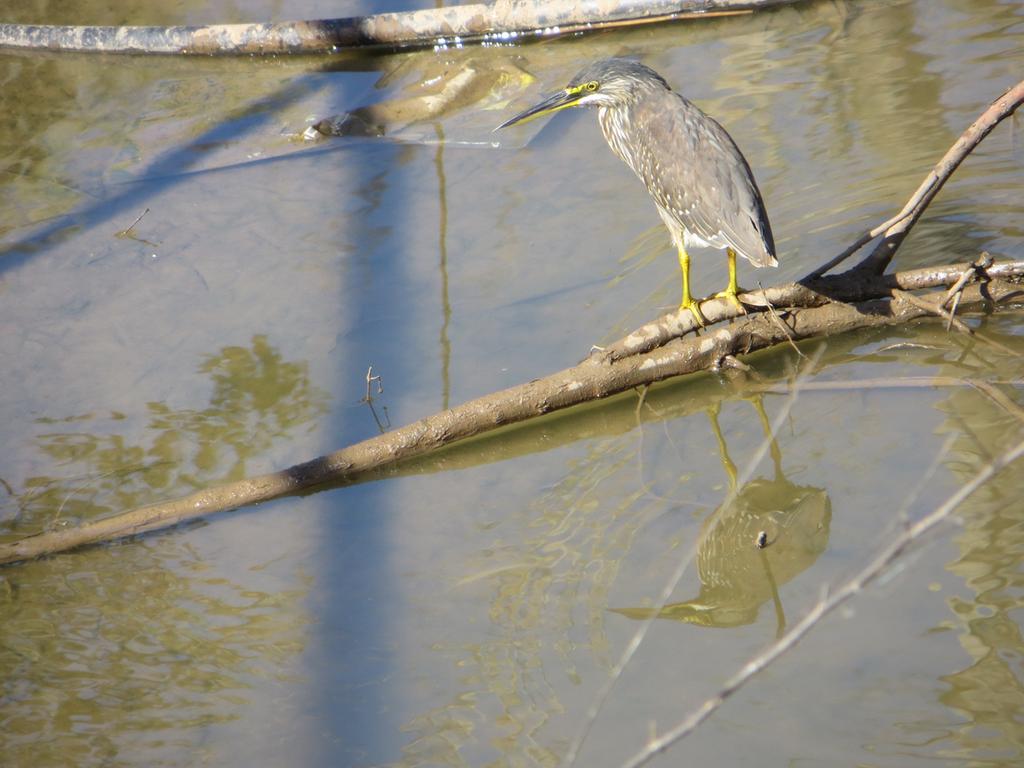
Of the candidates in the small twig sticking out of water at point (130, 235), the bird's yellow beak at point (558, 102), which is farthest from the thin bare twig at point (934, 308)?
the small twig sticking out of water at point (130, 235)

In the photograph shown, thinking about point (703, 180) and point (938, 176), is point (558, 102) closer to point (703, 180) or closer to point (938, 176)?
point (703, 180)

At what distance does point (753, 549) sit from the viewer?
320 cm

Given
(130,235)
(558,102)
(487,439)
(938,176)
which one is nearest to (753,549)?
(487,439)

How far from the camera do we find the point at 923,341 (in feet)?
13.0

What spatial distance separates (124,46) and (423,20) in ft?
6.95

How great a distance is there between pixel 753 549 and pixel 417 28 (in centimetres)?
501

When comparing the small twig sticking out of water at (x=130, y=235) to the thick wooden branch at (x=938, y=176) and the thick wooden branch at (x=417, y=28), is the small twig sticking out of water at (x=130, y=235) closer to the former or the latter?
the thick wooden branch at (x=417, y=28)

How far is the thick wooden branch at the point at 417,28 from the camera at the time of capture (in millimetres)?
6891

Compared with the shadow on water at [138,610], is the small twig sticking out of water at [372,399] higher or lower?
higher

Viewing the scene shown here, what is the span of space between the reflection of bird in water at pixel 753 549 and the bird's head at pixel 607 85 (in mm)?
1948

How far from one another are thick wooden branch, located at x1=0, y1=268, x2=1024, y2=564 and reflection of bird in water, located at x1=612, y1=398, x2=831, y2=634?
57 centimetres

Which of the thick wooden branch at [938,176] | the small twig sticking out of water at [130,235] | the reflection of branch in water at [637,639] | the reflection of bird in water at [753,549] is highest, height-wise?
the small twig sticking out of water at [130,235]

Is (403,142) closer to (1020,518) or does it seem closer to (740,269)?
(740,269)

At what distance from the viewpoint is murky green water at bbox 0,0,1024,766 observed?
2.74m
